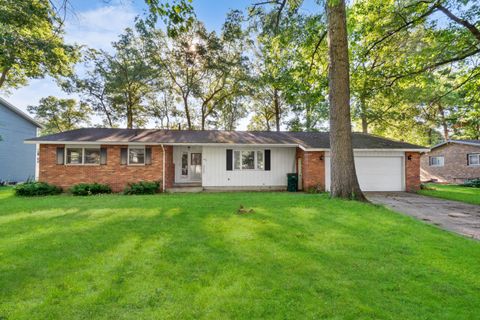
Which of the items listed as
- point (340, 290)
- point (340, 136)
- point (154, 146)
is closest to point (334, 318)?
point (340, 290)

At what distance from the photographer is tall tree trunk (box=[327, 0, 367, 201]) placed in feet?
26.1

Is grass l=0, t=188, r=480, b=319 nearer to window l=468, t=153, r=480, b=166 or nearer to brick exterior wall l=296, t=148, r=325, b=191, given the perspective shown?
brick exterior wall l=296, t=148, r=325, b=191

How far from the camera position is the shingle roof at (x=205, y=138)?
476 inches

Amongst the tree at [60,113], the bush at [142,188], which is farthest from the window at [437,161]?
the tree at [60,113]

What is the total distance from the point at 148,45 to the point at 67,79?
8.24 metres

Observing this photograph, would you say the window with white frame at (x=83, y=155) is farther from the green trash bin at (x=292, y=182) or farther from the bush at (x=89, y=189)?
the green trash bin at (x=292, y=182)

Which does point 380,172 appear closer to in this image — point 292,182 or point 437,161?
point 292,182

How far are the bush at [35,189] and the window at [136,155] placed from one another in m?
3.65

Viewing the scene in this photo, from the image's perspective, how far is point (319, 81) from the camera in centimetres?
1107

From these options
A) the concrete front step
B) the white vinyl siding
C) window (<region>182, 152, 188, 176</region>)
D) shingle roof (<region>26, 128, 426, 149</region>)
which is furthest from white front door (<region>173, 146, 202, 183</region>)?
the white vinyl siding

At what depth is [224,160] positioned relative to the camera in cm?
1314

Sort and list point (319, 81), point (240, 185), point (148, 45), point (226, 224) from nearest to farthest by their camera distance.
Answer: point (226, 224) → point (319, 81) → point (240, 185) → point (148, 45)

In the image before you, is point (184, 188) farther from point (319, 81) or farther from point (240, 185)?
point (319, 81)

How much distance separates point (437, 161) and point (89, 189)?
1075 inches
